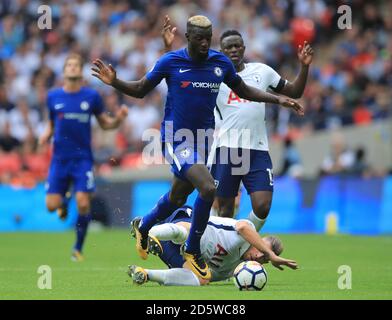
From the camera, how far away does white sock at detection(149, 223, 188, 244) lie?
1088 centimetres

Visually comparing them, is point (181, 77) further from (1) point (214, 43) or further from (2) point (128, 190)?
(1) point (214, 43)

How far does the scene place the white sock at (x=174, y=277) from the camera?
10768 mm

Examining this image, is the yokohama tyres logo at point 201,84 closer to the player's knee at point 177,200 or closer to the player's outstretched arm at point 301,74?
the player's knee at point 177,200

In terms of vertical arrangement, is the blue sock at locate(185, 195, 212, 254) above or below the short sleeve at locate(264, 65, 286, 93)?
below

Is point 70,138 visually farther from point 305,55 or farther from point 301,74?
point 305,55

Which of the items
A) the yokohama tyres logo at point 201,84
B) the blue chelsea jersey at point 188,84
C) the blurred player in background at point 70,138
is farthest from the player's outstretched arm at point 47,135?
the yokohama tyres logo at point 201,84

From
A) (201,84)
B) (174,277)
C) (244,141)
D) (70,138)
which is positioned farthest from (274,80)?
(70,138)

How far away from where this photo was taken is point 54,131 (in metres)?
16.1

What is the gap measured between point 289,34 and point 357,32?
1804mm

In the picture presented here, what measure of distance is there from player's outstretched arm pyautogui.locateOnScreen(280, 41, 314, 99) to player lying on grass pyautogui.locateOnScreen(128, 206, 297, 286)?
7.86 ft

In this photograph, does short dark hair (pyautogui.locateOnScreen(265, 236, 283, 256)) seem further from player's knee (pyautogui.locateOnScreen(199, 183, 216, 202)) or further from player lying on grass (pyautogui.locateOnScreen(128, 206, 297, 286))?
player's knee (pyautogui.locateOnScreen(199, 183, 216, 202))

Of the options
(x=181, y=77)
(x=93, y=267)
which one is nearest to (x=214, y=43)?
(x=93, y=267)

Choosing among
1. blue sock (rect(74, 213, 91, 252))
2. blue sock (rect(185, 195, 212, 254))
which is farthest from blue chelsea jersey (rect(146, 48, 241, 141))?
blue sock (rect(74, 213, 91, 252))

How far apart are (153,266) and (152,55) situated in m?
13.4
